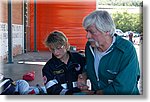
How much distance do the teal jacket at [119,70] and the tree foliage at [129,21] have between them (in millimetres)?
91

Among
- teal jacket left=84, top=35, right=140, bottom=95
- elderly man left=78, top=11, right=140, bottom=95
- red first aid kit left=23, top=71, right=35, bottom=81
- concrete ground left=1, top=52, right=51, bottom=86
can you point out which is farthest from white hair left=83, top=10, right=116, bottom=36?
red first aid kit left=23, top=71, right=35, bottom=81

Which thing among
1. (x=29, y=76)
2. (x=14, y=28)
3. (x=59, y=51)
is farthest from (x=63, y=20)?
(x=29, y=76)

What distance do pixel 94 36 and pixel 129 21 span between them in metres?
0.26

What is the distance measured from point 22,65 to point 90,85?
479 millimetres

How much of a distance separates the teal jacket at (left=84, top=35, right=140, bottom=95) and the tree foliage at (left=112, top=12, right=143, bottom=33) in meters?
0.09

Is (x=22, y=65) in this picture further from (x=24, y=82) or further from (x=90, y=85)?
(x=90, y=85)

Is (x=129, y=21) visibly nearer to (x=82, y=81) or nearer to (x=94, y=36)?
(x=94, y=36)

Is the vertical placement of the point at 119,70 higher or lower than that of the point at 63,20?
lower

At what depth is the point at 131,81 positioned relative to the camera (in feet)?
4.33

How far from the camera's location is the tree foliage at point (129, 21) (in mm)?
1334

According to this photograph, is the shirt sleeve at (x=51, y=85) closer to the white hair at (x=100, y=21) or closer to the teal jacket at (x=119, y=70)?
the teal jacket at (x=119, y=70)

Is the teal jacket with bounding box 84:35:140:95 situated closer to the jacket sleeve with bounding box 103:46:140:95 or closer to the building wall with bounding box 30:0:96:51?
the jacket sleeve with bounding box 103:46:140:95

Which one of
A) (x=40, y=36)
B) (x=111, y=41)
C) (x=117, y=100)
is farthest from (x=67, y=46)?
(x=117, y=100)

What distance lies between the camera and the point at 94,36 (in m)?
1.31
